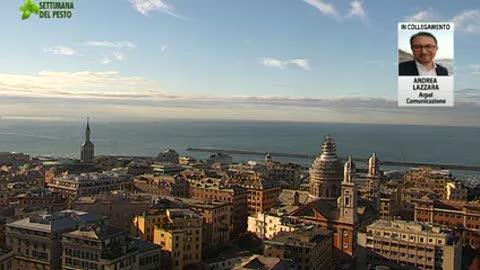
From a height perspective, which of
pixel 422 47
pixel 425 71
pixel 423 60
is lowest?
pixel 425 71

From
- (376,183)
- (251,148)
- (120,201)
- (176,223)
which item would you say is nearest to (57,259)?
(176,223)

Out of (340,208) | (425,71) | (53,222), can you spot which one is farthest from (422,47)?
(340,208)

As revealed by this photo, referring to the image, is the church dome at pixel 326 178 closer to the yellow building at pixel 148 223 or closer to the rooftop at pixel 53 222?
the yellow building at pixel 148 223

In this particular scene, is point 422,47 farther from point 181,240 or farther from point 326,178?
point 326,178

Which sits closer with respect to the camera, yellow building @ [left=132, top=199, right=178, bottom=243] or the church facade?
yellow building @ [left=132, top=199, right=178, bottom=243]

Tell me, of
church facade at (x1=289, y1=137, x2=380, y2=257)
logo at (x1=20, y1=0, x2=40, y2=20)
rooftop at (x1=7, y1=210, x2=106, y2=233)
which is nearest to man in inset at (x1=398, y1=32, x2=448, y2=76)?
logo at (x1=20, y1=0, x2=40, y2=20)

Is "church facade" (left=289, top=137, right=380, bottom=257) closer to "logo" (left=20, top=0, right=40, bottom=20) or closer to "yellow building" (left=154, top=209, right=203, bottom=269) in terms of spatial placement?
"yellow building" (left=154, top=209, right=203, bottom=269)
